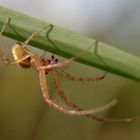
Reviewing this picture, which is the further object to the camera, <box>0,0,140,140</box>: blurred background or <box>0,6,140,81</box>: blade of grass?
<box>0,0,140,140</box>: blurred background

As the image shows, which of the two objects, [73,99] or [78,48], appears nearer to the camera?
[78,48]

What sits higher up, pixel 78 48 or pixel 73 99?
pixel 73 99

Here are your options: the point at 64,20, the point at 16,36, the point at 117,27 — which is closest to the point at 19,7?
the point at 64,20

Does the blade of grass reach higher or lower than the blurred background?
lower

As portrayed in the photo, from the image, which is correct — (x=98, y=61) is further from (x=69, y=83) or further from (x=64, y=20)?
(x=64, y=20)

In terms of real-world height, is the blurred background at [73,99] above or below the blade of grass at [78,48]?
above

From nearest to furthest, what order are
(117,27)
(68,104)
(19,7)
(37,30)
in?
(37,30) < (68,104) < (117,27) < (19,7)

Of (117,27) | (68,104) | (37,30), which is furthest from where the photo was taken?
(117,27)

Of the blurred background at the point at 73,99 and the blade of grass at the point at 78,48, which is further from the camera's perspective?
the blurred background at the point at 73,99
